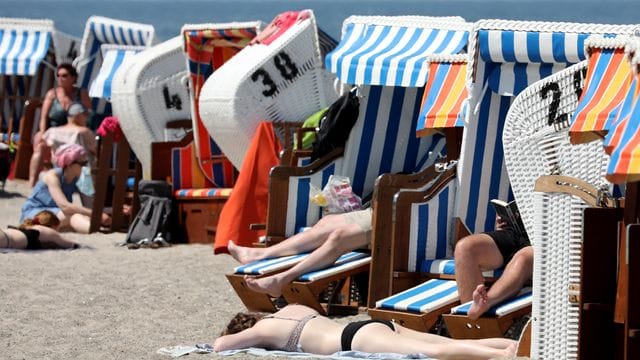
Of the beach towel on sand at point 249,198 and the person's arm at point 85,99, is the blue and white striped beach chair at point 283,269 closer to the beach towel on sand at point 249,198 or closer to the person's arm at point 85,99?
the beach towel on sand at point 249,198

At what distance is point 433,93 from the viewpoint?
7.96 metres

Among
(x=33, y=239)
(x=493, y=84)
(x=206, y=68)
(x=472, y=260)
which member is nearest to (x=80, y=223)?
(x=33, y=239)

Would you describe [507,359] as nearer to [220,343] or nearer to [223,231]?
[220,343]

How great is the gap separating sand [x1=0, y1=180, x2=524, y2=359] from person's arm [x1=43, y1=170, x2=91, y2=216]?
0.65 metres

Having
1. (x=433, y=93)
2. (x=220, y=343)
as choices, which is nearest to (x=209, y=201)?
(x=433, y=93)

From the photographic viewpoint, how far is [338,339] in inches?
246

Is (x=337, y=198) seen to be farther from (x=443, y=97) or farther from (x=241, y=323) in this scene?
(x=241, y=323)

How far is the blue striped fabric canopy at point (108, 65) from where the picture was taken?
14.2 metres

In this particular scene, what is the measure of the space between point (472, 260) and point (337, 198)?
1.86m

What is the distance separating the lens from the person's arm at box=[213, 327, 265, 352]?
21.0 feet

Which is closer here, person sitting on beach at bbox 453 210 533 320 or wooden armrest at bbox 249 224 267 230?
person sitting on beach at bbox 453 210 533 320

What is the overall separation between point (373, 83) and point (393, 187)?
123 cm

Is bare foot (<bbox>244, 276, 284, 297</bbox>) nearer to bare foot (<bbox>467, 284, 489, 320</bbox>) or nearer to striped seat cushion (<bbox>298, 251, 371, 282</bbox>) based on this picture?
striped seat cushion (<bbox>298, 251, 371, 282</bbox>)

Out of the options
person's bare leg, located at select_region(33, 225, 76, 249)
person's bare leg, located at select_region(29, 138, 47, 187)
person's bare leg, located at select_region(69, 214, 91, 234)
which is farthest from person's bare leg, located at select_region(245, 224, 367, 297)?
person's bare leg, located at select_region(29, 138, 47, 187)
